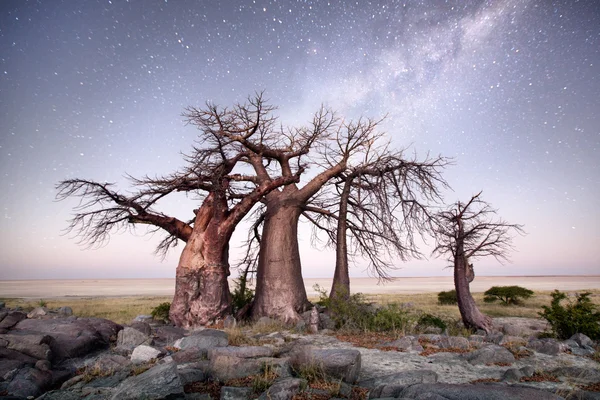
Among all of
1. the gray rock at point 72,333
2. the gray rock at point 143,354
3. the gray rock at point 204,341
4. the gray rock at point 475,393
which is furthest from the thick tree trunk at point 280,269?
the gray rock at point 475,393

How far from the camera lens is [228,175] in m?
11.4

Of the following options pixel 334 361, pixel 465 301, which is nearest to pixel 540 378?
pixel 334 361

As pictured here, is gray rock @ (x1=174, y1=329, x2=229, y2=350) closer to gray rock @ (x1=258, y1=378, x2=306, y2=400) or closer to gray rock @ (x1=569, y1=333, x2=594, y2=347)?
gray rock @ (x1=258, y1=378, x2=306, y2=400)

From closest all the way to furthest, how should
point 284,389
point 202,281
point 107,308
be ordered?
point 284,389
point 202,281
point 107,308

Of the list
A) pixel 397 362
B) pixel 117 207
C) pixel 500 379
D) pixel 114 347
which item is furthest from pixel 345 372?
pixel 117 207

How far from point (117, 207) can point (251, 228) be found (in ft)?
15.2

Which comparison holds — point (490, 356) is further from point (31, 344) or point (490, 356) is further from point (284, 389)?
point (31, 344)

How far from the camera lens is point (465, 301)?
1027 cm

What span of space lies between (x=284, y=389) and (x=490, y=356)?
155 inches

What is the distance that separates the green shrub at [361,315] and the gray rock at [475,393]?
4803 mm

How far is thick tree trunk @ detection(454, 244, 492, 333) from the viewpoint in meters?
10.1

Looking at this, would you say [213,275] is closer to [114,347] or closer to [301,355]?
[114,347]

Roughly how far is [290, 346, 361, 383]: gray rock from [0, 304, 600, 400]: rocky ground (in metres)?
0.01

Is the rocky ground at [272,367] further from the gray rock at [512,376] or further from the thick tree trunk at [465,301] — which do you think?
the thick tree trunk at [465,301]
